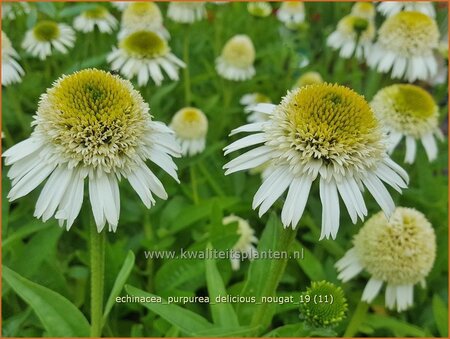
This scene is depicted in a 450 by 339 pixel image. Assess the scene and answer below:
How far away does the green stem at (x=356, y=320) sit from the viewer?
1.26 meters

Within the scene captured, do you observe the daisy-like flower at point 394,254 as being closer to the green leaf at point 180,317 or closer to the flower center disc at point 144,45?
the green leaf at point 180,317

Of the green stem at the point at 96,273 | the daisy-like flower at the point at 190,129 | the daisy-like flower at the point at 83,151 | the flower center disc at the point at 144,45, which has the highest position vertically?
the flower center disc at the point at 144,45

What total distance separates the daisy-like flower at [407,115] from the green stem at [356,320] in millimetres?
434

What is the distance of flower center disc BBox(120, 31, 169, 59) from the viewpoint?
1.58m

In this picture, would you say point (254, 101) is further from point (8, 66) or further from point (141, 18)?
point (8, 66)

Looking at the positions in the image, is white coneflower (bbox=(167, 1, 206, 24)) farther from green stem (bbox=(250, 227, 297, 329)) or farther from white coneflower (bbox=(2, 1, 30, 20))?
green stem (bbox=(250, 227, 297, 329))

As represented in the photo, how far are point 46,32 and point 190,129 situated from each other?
614 mm

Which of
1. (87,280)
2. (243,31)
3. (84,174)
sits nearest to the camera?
(84,174)

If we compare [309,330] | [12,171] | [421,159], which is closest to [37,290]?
[12,171]

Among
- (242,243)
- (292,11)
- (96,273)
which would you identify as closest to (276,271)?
(96,273)

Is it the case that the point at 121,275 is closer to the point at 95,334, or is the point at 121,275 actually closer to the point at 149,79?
the point at 95,334

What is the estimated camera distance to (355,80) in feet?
6.86

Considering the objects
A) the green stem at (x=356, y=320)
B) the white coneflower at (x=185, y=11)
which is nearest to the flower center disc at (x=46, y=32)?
the white coneflower at (x=185, y=11)

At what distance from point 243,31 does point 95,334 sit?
75.4 inches
